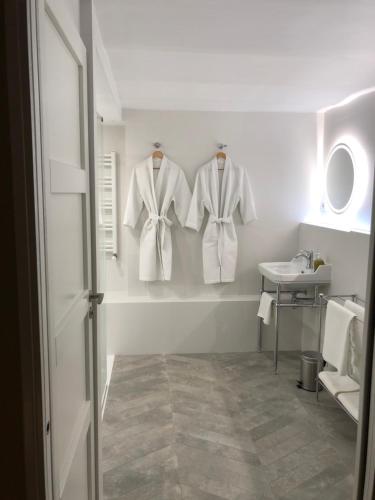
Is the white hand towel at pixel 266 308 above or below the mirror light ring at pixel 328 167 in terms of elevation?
below

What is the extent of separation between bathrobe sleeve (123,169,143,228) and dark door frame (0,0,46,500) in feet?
10.3

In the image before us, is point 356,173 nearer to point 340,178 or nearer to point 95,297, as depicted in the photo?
point 340,178

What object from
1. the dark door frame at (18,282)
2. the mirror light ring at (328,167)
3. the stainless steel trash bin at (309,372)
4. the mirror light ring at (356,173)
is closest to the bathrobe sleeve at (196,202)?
the mirror light ring at (328,167)

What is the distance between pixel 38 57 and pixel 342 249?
2916mm

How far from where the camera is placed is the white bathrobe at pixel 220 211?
4.10 m

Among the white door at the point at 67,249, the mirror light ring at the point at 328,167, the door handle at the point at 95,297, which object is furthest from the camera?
the mirror light ring at the point at 328,167

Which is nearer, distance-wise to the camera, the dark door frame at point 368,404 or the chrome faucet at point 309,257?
the dark door frame at point 368,404

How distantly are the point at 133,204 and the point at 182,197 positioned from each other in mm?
480

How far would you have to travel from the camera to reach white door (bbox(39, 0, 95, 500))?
3.56 ft

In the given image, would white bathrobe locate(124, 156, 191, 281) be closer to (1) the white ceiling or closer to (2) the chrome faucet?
(1) the white ceiling

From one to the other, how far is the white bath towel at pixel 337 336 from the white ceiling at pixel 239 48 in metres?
1.57

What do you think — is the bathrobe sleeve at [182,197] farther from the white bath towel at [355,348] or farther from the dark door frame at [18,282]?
the dark door frame at [18,282]

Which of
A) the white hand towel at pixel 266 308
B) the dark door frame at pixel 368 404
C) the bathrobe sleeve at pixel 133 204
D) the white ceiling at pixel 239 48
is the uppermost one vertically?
the white ceiling at pixel 239 48

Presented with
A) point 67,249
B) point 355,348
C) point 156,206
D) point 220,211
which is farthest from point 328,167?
point 67,249
